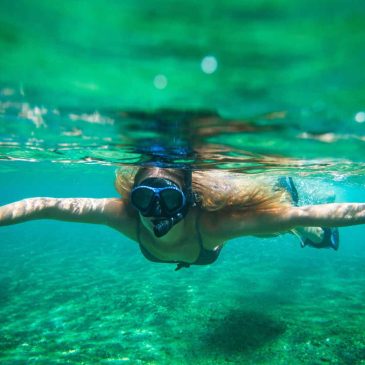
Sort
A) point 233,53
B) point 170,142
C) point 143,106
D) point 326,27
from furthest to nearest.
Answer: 1. point 170,142
2. point 143,106
3. point 233,53
4. point 326,27

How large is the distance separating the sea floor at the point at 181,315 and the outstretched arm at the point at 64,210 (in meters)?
3.53

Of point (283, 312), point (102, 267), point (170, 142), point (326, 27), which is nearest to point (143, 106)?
point (170, 142)

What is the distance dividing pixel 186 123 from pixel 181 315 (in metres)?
6.77

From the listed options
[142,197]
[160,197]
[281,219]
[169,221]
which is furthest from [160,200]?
[281,219]

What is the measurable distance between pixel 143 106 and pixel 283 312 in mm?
8613

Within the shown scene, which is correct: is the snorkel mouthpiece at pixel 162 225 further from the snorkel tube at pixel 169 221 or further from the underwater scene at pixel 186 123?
the underwater scene at pixel 186 123

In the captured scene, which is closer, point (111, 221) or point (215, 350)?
point (111, 221)

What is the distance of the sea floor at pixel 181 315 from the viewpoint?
7.82m

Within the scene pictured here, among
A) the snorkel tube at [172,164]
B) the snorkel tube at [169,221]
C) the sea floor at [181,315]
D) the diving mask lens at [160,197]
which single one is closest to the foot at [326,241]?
the sea floor at [181,315]

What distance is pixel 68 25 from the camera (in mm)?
3916

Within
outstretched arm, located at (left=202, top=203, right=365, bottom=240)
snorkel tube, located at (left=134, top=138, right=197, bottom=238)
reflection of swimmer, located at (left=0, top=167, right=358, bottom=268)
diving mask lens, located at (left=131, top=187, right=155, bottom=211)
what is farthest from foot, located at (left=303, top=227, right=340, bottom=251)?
diving mask lens, located at (left=131, top=187, right=155, bottom=211)

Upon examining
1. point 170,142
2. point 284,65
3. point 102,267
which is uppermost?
point 284,65

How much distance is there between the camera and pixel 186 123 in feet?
23.2

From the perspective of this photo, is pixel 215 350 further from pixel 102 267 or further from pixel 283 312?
pixel 102 267
